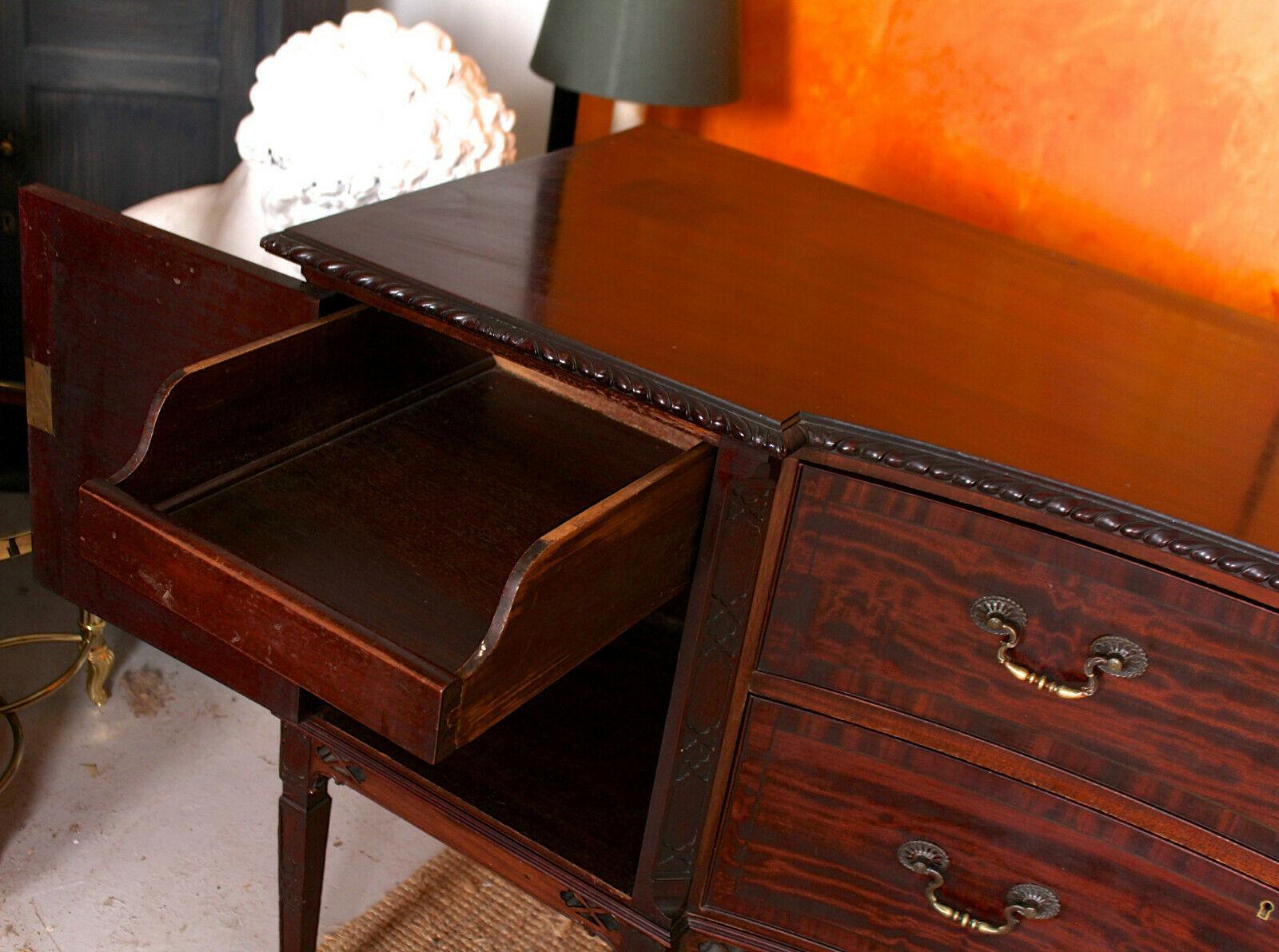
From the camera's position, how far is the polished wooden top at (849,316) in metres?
0.91

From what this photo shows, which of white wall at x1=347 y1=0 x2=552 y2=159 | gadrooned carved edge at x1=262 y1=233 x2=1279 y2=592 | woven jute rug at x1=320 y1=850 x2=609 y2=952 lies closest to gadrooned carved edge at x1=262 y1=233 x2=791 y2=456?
gadrooned carved edge at x1=262 y1=233 x2=1279 y2=592

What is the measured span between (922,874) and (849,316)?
446 mm

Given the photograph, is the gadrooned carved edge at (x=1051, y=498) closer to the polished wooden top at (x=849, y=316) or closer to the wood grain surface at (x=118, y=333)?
the polished wooden top at (x=849, y=316)

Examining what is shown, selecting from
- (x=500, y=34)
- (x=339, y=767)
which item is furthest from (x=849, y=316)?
(x=500, y=34)

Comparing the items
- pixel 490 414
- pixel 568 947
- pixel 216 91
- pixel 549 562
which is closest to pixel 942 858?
pixel 549 562

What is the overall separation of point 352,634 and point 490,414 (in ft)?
1.46

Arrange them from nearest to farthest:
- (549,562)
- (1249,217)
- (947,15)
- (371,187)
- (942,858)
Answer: (549,562), (942,858), (371,187), (1249,217), (947,15)

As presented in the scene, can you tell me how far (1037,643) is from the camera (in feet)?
2.99

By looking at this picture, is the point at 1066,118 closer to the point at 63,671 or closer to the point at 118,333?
the point at 118,333

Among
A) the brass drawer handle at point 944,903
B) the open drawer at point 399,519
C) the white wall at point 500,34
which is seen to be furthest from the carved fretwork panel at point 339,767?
the white wall at point 500,34

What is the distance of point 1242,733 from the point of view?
34.3 inches

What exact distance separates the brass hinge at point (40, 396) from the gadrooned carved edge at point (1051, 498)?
32.7 inches

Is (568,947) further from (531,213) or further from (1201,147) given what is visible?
(1201,147)

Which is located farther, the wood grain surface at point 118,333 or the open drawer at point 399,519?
the wood grain surface at point 118,333
